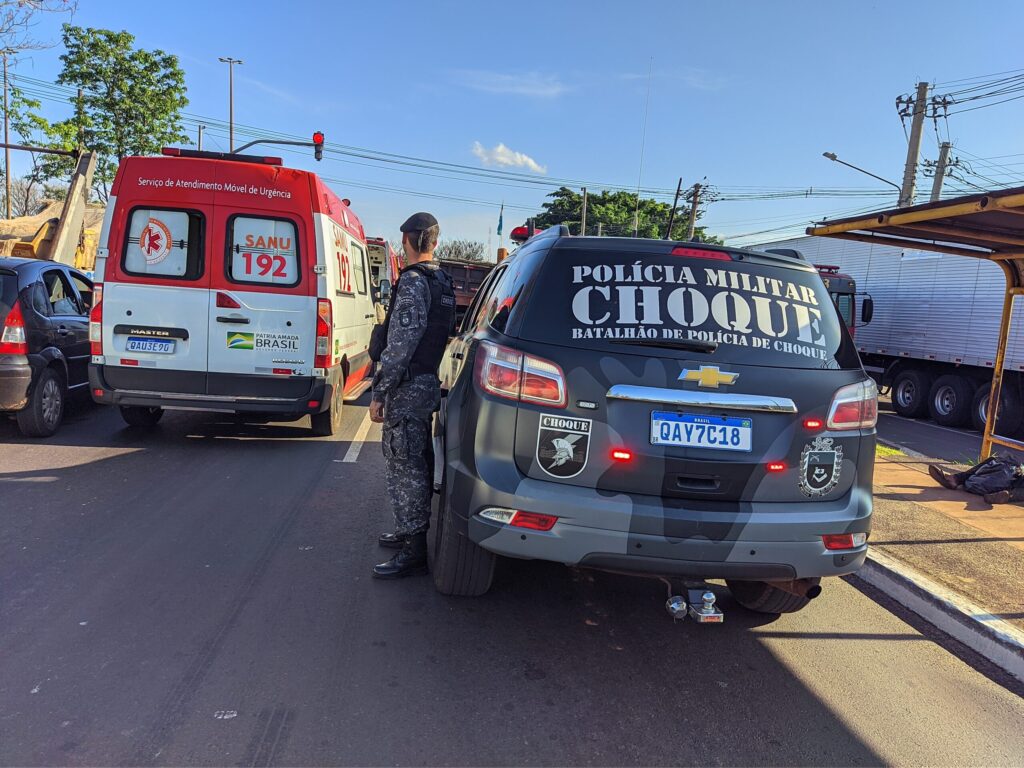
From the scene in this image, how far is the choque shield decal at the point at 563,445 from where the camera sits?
2.80 metres

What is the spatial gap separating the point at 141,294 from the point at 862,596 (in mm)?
6473

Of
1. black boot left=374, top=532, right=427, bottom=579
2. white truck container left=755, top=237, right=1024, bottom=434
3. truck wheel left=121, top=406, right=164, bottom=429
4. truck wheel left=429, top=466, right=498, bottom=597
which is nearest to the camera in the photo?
truck wheel left=429, top=466, right=498, bottom=597

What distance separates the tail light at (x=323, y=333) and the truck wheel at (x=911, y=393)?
44.0ft

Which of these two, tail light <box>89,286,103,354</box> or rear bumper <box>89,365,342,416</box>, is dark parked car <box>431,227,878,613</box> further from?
tail light <box>89,286,103,354</box>

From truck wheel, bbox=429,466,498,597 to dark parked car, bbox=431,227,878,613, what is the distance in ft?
1.01

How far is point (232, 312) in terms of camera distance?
6.57 meters

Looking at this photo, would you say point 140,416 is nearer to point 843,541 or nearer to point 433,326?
point 433,326

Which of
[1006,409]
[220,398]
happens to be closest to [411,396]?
[220,398]

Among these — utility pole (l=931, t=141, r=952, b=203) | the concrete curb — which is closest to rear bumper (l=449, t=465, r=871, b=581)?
the concrete curb

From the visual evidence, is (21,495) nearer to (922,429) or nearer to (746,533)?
(746,533)

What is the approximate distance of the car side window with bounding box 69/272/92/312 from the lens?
8.01 metres

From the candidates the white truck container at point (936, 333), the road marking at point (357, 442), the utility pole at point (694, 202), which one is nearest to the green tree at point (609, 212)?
the utility pole at point (694, 202)

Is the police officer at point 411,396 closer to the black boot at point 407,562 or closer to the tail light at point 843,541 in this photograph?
the black boot at point 407,562

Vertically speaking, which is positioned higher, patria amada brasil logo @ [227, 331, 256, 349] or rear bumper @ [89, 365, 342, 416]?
patria amada brasil logo @ [227, 331, 256, 349]
